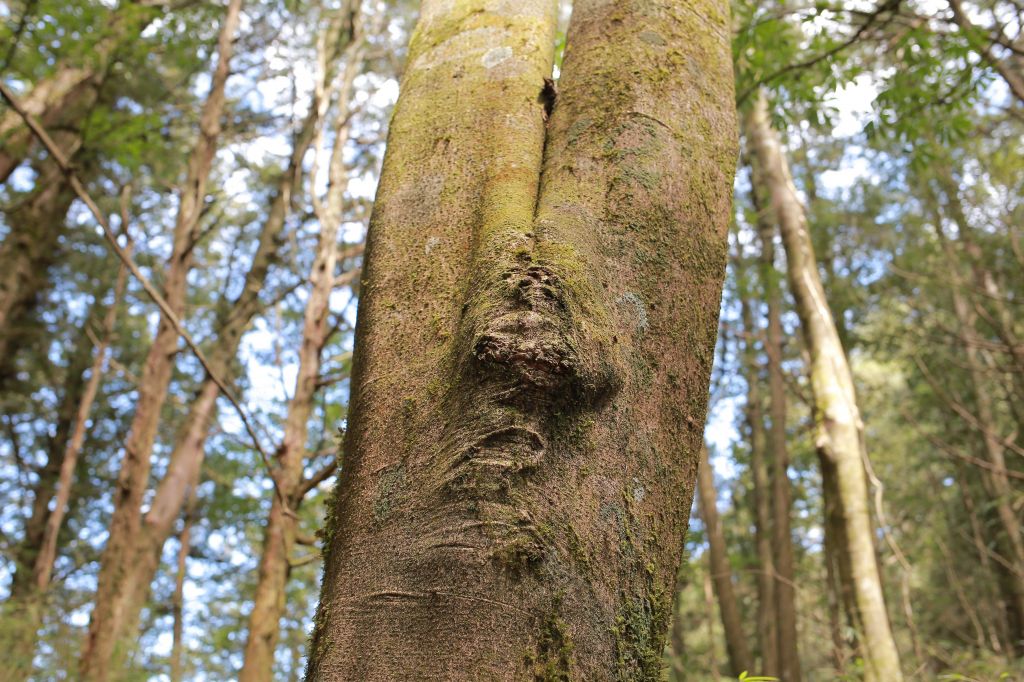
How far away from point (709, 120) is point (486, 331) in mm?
679

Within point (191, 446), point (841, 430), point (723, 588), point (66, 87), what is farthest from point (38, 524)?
point (841, 430)

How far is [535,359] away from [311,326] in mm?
3705

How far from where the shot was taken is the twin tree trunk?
1011 millimetres

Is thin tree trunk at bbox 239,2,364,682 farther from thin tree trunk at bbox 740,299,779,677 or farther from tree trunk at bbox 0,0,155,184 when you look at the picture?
thin tree trunk at bbox 740,299,779,677

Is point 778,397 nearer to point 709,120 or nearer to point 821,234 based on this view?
point 821,234

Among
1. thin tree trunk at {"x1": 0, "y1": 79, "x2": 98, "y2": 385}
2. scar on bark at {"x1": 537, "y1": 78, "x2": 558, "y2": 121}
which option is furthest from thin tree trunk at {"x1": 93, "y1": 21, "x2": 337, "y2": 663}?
scar on bark at {"x1": 537, "y1": 78, "x2": 558, "y2": 121}

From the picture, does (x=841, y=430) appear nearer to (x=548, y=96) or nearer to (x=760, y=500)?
(x=548, y=96)

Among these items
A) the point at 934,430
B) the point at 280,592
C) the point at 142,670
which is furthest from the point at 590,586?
the point at 934,430

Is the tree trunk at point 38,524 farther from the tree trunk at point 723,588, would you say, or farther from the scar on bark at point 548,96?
the tree trunk at point 723,588

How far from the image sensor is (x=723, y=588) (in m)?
9.41

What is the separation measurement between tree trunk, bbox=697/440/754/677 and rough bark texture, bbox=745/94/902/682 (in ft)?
10.4

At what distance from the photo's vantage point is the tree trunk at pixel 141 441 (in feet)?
16.8

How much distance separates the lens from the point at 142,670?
18.3ft

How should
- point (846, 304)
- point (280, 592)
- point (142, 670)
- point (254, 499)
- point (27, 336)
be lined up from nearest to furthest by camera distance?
point (280, 592), point (142, 670), point (254, 499), point (27, 336), point (846, 304)
